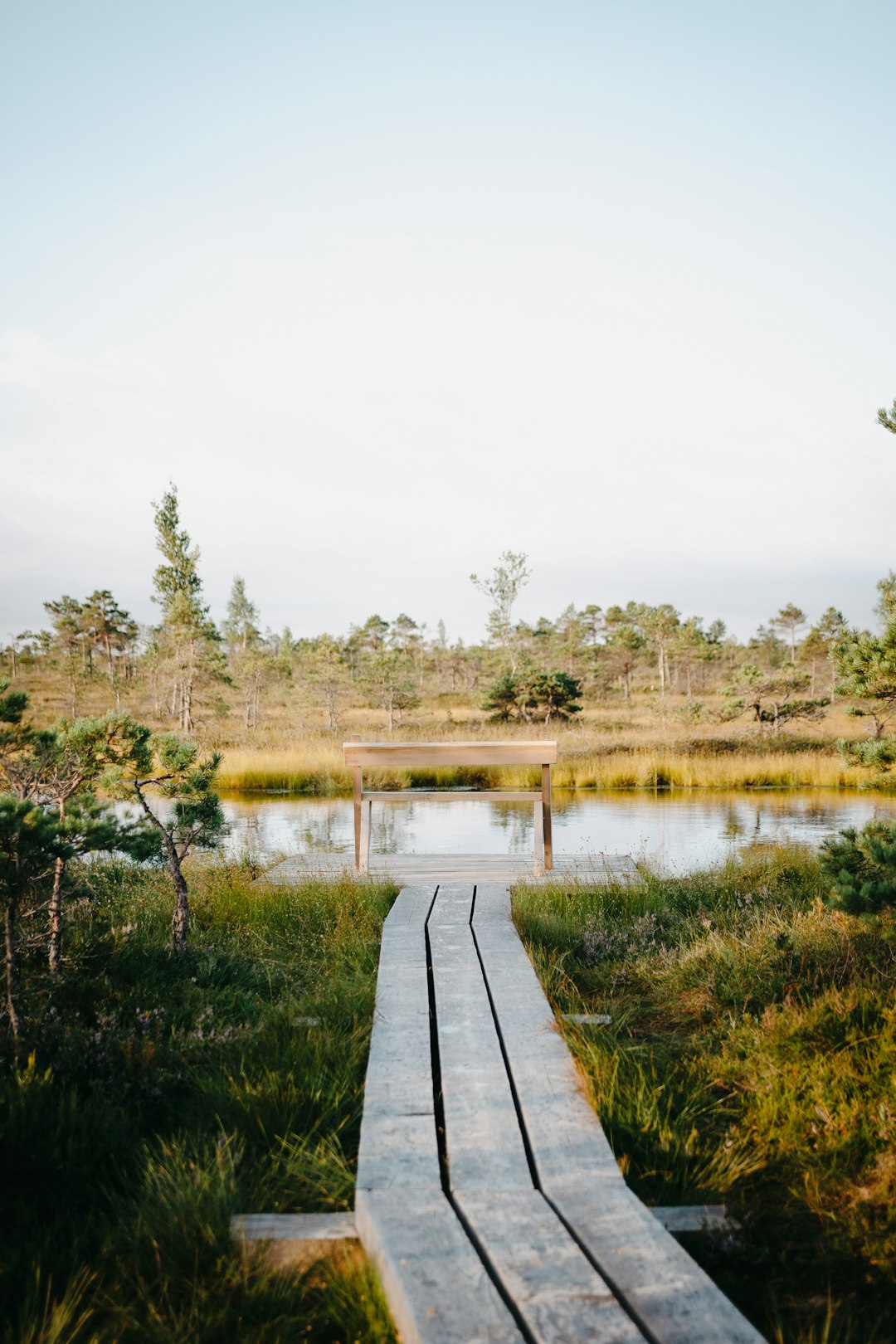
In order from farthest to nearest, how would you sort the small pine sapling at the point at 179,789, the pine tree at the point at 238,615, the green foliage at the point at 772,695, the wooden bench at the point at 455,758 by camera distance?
the pine tree at the point at 238,615
the green foliage at the point at 772,695
the wooden bench at the point at 455,758
the small pine sapling at the point at 179,789

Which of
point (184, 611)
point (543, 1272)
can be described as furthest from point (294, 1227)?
point (184, 611)

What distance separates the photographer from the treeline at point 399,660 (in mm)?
31172

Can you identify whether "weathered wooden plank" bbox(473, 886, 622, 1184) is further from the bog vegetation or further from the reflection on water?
the reflection on water

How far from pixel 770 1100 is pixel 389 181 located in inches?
650

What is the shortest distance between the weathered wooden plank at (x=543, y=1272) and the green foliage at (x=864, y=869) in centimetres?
205

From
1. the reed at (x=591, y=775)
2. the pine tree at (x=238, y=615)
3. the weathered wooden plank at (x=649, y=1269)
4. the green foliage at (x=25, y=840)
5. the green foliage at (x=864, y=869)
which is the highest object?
the pine tree at (x=238, y=615)

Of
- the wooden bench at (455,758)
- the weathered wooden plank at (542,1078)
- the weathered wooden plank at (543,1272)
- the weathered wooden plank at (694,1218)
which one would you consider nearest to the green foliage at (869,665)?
the wooden bench at (455,758)

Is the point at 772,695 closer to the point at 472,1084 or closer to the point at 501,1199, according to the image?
the point at 472,1084

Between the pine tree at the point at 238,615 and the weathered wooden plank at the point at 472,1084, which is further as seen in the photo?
the pine tree at the point at 238,615

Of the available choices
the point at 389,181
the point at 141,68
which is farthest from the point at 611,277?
the point at 141,68

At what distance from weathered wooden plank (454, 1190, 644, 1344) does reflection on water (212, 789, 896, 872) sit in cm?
745

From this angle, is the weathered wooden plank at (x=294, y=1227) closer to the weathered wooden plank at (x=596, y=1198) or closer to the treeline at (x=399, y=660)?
the weathered wooden plank at (x=596, y=1198)

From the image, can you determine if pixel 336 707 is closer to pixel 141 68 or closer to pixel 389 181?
pixel 389 181

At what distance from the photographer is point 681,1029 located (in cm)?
409
